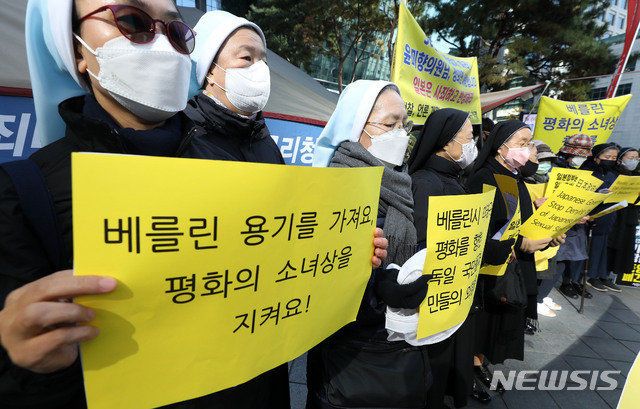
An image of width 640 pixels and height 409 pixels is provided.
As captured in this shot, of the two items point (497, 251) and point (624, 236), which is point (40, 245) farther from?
point (624, 236)

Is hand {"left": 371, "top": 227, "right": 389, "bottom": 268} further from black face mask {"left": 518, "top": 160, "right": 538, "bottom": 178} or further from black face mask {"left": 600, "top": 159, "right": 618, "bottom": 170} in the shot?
black face mask {"left": 600, "top": 159, "right": 618, "bottom": 170}

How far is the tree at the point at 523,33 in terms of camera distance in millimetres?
10922

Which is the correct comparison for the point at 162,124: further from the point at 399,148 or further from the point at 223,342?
the point at 399,148

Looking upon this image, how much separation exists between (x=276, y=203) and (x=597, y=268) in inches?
243

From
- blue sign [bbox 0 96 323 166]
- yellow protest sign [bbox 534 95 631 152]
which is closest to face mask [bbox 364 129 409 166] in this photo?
blue sign [bbox 0 96 323 166]

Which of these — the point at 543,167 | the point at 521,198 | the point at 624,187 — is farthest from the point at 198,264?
the point at 543,167

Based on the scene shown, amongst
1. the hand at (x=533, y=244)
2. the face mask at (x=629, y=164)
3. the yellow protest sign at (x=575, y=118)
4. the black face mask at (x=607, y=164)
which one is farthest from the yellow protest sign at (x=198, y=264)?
the yellow protest sign at (x=575, y=118)

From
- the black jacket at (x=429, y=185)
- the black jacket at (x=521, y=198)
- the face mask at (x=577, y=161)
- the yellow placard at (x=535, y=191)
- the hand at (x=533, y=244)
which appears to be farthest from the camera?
the face mask at (x=577, y=161)

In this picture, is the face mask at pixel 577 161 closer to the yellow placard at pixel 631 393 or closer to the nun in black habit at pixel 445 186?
the nun in black habit at pixel 445 186

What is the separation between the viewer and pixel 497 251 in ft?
6.05

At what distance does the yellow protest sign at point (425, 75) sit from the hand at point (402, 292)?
9.87 feet

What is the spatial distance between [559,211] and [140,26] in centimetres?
240

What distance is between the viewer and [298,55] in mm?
15453

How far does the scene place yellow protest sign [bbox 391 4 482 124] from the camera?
3666 millimetres
